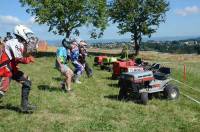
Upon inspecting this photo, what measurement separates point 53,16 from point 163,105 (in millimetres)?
35844

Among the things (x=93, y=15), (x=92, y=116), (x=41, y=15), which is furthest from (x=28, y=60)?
(x=93, y=15)

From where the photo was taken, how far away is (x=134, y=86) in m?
15.1

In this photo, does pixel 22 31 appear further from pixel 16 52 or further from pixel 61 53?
pixel 61 53

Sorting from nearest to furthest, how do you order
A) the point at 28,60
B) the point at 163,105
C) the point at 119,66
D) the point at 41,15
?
the point at 28,60 → the point at 163,105 → the point at 119,66 → the point at 41,15

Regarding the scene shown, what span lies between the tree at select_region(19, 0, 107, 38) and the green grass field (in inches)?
1248

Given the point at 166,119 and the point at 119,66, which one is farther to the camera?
Result: the point at 119,66

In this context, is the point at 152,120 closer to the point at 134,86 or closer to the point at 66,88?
the point at 134,86

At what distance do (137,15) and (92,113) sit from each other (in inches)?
2144

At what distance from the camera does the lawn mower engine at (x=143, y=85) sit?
15.1m

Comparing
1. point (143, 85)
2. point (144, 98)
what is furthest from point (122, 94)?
point (144, 98)

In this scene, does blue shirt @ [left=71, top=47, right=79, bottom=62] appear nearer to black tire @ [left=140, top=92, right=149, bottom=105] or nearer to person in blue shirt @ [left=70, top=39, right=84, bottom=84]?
person in blue shirt @ [left=70, top=39, right=84, bottom=84]

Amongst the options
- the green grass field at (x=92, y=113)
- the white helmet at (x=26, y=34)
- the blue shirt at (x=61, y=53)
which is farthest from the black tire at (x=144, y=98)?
the white helmet at (x=26, y=34)

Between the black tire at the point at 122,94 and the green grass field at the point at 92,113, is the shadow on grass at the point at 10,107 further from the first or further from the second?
the black tire at the point at 122,94

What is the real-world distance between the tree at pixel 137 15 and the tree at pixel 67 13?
13.9 m
